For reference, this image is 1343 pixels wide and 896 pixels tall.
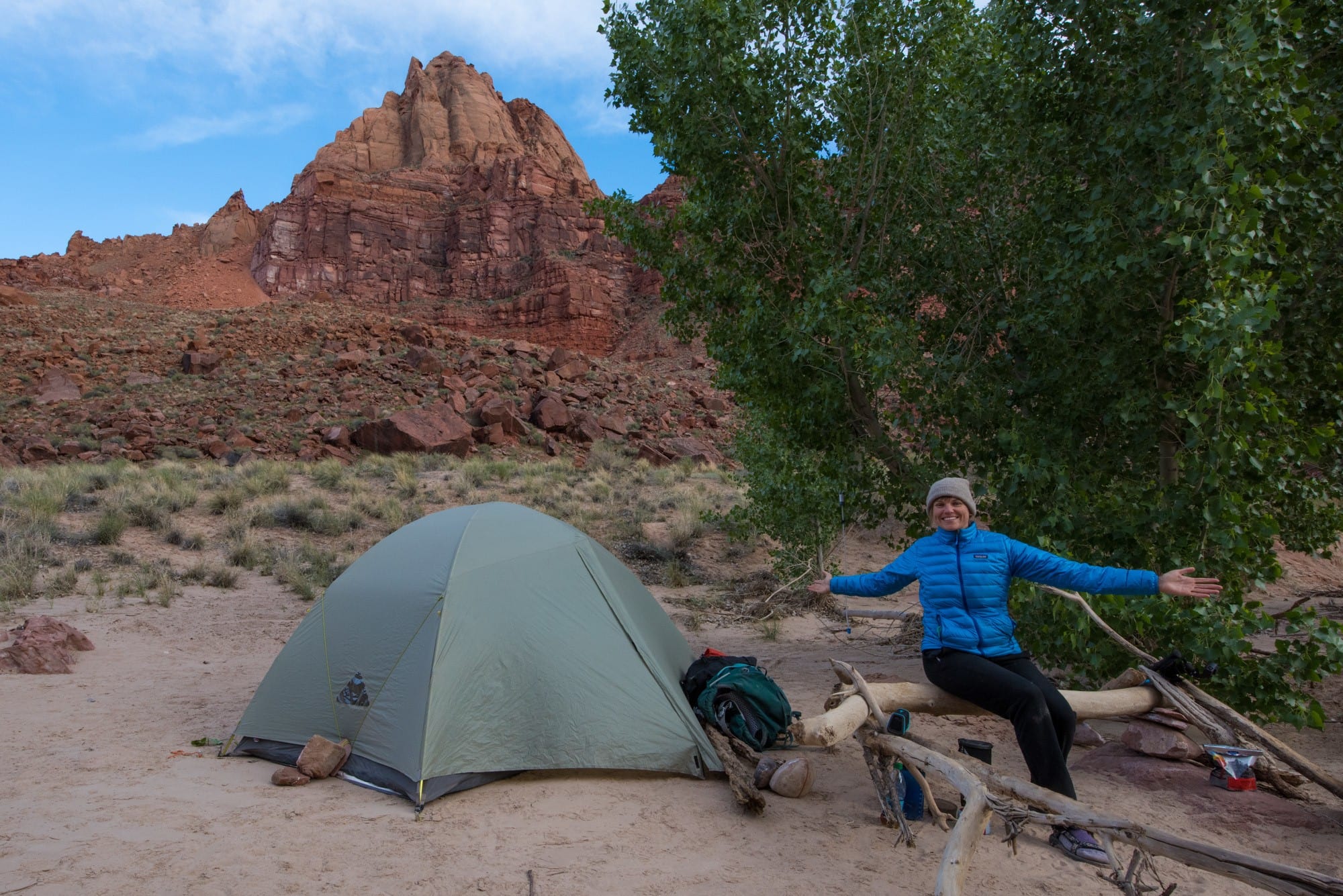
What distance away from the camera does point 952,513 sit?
174 inches

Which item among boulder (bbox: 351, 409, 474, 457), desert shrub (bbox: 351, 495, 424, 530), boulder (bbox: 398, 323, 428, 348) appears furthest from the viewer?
boulder (bbox: 398, 323, 428, 348)

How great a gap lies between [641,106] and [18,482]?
13731 millimetres

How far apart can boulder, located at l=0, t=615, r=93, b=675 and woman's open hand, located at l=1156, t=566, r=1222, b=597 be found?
8391mm

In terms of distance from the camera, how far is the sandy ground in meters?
3.78

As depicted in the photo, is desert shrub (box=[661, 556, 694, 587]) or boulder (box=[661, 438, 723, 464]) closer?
desert shrub (box=[661, 556, 694, 587])

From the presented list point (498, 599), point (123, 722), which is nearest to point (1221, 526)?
point (498, 599)

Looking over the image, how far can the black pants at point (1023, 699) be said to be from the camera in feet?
12.8

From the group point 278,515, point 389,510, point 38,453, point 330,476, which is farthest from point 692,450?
point 38,453

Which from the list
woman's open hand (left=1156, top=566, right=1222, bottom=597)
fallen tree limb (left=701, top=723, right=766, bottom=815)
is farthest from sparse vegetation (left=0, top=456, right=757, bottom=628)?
woman's open hand (left=1156, top=566, right=1222, bottom=597)

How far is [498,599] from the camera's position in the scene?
5344 mm

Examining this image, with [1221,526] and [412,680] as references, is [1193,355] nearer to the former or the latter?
[1221,526]

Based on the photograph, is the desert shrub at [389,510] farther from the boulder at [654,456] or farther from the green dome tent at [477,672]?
the green dome tent at [477,672]

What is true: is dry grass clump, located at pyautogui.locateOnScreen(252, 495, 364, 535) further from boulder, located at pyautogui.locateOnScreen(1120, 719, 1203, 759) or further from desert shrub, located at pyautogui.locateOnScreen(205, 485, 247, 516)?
boulder, located at pyautogui.locateOnScreen(1120, 719, 1203, 759)

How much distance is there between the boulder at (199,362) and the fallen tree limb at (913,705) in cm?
2900
